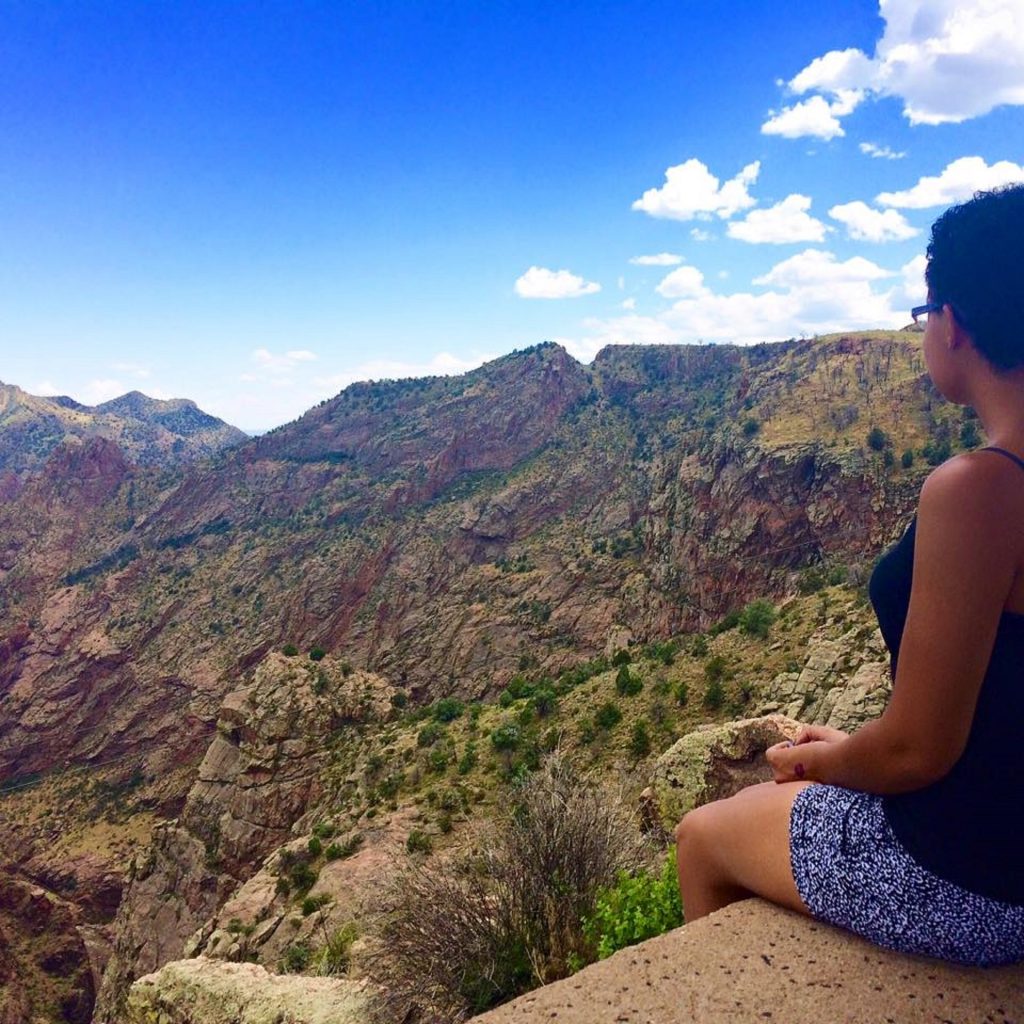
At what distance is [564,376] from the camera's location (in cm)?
8625

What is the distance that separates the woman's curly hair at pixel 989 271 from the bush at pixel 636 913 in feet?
12.4

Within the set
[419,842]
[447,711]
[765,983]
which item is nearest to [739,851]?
[765,983]

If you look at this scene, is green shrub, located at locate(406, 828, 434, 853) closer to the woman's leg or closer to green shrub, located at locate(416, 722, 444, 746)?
green shrub, located at locate(416, 722, 444, 746)

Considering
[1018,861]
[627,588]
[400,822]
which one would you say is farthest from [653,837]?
[627,588]

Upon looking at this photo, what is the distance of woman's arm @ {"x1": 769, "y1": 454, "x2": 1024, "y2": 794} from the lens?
5.97 feet

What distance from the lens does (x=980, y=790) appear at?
2045mm

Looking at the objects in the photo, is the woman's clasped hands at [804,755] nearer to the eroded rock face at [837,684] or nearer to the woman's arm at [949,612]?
the woman's arm at [949,612]

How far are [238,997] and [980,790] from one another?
938 cm

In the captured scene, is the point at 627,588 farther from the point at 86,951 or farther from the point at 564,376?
the point at 564,376

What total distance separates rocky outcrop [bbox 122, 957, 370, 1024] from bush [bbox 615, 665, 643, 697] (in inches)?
561

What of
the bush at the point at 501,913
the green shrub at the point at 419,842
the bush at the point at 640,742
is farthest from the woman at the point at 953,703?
the bush at the point at 640,742

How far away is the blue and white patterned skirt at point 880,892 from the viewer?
7.16ft

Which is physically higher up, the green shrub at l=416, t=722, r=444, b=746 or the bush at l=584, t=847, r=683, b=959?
the bush at l=584, t=847, r=683, b=959

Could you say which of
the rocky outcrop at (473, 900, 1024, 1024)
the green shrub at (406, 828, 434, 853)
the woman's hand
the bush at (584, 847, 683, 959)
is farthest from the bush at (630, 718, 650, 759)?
the rocky outcrop at (473, 900, 1024, 1024)
